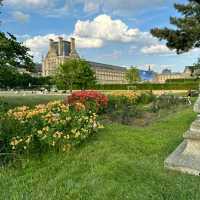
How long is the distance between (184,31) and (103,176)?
20.5 meters

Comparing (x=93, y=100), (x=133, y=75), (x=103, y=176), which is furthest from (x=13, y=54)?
(x=133, y=75)

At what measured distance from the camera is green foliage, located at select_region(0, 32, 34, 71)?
1671cm

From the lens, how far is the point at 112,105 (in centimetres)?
1838

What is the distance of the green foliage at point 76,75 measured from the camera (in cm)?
6550

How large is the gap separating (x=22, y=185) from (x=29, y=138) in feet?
4.26

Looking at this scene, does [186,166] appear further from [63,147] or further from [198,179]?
[63,147]

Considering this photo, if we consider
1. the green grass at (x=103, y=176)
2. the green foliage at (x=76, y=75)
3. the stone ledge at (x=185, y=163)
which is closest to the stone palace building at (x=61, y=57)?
the green foliage at (x=76, y=75)

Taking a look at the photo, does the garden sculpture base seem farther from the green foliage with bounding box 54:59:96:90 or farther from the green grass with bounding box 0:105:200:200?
the green foliage with bounding box 54:59:96:90

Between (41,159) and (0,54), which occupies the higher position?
(0,54)

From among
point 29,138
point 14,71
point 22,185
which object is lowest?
point 22,185

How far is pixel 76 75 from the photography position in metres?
65.9

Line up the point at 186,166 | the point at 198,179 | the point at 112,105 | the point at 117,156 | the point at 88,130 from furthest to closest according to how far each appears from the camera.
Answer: the point at 112,105 < the point at 88,130 < the point at 117,156 < the point at 186,166 < the point at 198,179

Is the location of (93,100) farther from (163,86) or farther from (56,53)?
(56,53)

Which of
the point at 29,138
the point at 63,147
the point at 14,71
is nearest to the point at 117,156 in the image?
the point at 63,147
